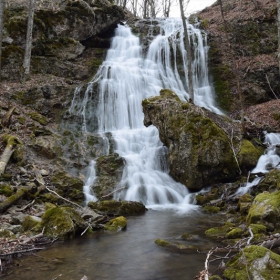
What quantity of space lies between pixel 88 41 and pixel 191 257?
1949 centimetres

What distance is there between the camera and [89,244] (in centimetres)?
626

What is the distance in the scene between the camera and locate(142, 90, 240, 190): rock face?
1092cm

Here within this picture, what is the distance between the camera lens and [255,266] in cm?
374

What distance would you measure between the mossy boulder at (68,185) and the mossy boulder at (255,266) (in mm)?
6607

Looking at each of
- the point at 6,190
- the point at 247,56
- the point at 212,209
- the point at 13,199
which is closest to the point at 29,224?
the point at 13,199

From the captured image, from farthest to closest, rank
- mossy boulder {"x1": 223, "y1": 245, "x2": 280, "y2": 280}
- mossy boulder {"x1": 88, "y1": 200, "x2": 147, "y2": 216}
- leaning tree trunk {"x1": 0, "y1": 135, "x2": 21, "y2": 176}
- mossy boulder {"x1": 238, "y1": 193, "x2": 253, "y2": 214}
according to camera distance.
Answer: leaning tree trunk {"x1": 0, "y1": 135, "x2": 21, "y2": 176} < mossy boulder {"x1": 88, "y1": 200, "x2": 147, "y2": 216} < mossy boulder {"x1": 238, "y1": 193, "x2": 253, "y2": 214} < mossy boulder {"x1": 223, "y1": 245, "x2": 280, "y2": 280}

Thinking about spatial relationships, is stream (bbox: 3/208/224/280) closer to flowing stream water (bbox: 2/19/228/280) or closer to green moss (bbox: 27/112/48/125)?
flowing stream water (bbox: 2/19/228/280)

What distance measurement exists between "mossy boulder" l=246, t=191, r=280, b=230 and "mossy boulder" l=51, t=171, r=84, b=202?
5.52 meters

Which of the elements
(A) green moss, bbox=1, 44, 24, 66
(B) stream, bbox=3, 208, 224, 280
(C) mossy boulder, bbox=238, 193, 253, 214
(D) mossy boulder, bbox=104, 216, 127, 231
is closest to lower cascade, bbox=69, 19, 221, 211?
(C) mossy boulder, bbox=238, 193, 253, 214

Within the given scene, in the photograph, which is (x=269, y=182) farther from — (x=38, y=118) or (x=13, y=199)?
(x=38, y=118)

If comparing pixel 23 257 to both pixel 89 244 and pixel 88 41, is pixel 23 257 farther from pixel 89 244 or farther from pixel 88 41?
pixel 88 41

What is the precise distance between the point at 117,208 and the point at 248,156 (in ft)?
18.9

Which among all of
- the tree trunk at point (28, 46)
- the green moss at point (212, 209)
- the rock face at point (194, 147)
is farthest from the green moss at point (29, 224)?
the tree trunk at point (28, 46)

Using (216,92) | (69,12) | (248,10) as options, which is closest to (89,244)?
(216,92)
